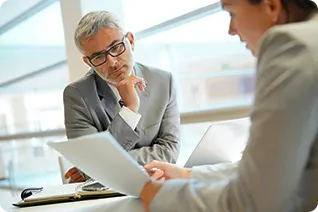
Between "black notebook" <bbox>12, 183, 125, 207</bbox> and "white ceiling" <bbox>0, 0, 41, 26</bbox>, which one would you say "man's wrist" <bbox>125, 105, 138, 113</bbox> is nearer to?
"black notebook" <bbox>12, 183, 125, 207</bbox>

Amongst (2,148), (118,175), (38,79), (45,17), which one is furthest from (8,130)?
(118,175)

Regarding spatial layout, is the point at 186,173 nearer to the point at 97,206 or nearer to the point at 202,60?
the point at 97,206

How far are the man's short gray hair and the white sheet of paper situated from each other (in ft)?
2.91

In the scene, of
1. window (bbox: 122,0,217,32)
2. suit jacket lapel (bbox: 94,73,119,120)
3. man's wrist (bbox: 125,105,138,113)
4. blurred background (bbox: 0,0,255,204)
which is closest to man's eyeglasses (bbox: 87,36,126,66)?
suit jacket lapel (bbox: 94,73,119,120)

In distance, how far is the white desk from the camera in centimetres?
A: 85

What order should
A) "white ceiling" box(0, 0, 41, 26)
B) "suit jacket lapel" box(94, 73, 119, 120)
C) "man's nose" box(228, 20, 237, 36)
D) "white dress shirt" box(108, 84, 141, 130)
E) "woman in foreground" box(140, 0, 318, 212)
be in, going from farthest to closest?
1. "white ceiling" box(0, 0, 41, 26)
2. "suit jacket lapel" box(94, 73, 119, 120)
3. "white dress shirt" box(108, 84, 141, 130)
4. "man's nose" box(228, 20, 237, 36)
5. "woman in foreground" box(140, 0, 318, 212)

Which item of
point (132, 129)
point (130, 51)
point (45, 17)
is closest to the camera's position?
point (132, 129)

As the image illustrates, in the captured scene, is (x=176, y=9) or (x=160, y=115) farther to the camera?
(x=176, y=9)

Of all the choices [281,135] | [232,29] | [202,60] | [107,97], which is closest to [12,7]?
[202,60]

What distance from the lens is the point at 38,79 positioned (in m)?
4.76

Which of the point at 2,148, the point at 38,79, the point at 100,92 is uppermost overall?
the point at 100,92

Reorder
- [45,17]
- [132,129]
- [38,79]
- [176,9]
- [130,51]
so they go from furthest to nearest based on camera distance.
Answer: [38,79]
[45,17]
[176,9]
[130,51]
[132,129]

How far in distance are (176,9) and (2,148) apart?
3.24m

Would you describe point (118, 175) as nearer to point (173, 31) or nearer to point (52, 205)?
point (52, 205)
